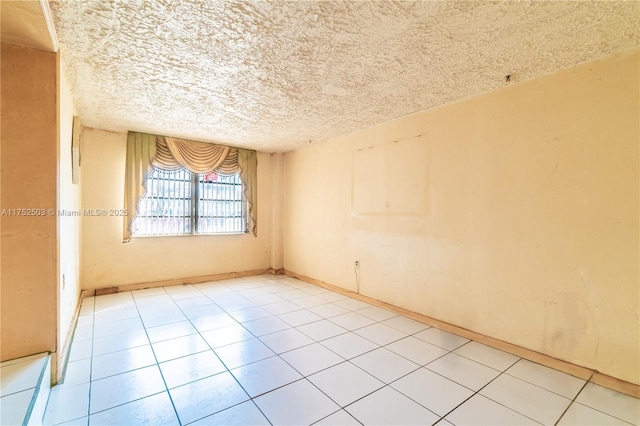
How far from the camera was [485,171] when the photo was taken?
106 inches

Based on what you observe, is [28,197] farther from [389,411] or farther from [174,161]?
[174,161]

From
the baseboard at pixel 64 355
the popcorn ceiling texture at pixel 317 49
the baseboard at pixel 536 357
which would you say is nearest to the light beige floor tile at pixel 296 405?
the baseboard at pixel 64 355

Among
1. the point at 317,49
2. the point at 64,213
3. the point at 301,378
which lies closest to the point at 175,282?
the point at 64,213

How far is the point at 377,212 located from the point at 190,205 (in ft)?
10.2

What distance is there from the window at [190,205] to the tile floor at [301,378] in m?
1.59

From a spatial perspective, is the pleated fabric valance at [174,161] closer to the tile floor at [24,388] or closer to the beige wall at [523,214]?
the beige wall at [523,214]

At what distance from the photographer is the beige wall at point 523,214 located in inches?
78.8

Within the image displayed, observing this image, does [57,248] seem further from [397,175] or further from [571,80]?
[571,80]

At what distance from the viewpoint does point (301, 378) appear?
2.06 metres

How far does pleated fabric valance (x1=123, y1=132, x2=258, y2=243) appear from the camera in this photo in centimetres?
416

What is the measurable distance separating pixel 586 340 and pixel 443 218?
1432 mm

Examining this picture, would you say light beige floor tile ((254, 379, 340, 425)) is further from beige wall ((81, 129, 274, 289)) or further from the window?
the window

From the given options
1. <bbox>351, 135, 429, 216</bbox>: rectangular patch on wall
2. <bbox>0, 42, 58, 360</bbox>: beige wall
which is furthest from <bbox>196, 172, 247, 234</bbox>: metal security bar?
<bbox>0, 42, 58, 360</bbox>: beige wall

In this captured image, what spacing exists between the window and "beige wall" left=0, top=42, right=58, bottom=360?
8.49ft
